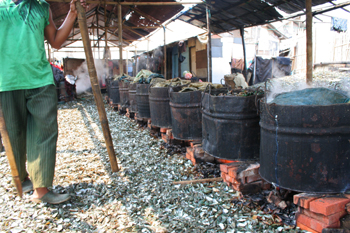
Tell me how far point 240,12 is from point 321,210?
378 inches

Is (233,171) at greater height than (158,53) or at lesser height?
lesser

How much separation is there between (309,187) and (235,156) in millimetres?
951

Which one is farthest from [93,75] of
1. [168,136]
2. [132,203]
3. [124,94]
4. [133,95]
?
[124,94]

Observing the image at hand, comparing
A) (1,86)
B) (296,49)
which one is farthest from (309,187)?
(296,49)

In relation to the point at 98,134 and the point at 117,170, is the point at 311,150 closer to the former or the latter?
the point at 117,170

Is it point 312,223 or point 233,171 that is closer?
point 312,223

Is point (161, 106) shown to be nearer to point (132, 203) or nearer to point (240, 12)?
point (132, 203)

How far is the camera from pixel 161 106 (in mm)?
4539

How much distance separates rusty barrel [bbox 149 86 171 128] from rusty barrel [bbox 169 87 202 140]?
0.57 meters

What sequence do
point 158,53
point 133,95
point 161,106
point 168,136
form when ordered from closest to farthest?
point 168,136 → point 161,106 → point 133,95 → point 158,53

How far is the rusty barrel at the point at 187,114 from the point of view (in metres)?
3.70

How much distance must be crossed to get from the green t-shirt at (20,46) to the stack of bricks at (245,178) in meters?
2.14

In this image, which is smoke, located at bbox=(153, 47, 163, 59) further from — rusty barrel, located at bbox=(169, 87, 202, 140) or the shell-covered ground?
the shell-covered ground

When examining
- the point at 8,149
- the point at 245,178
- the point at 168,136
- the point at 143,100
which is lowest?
the point at 245,178
